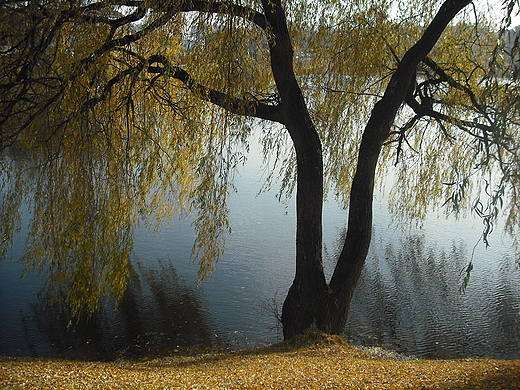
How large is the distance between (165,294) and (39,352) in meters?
1.96

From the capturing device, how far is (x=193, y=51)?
532 cm

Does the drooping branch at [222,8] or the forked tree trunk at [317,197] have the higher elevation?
the drooping branch at [222,8]

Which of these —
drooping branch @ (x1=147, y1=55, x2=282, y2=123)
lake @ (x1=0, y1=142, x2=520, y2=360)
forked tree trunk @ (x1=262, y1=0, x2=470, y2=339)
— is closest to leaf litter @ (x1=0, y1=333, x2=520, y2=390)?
forked tree trunk @ (x1=262, y1=0, x2=470, y2=339)

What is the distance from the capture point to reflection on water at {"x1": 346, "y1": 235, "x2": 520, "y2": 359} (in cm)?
610

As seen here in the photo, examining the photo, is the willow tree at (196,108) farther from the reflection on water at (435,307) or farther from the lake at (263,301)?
the reflection on water at (435,307)

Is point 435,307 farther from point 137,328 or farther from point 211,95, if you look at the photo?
point 211,95

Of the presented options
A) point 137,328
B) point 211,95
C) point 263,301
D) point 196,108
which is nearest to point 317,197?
point 211,95

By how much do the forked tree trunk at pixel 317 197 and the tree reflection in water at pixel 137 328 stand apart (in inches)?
50.8

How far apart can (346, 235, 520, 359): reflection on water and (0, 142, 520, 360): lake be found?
0.02 m

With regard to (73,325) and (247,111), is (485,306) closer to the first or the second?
(247,111)

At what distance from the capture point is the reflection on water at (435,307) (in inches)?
240

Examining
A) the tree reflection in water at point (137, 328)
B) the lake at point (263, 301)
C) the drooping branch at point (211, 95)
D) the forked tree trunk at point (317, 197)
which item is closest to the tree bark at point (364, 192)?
the forked tree trunk at point (317, 197)

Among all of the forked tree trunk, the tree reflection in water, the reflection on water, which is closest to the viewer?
the forked tree trunk

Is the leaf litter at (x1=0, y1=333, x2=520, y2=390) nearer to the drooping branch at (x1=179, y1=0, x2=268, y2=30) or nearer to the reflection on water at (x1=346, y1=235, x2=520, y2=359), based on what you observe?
the reflection on water at (x1=346, y1=235, x2=520, y2=359)
